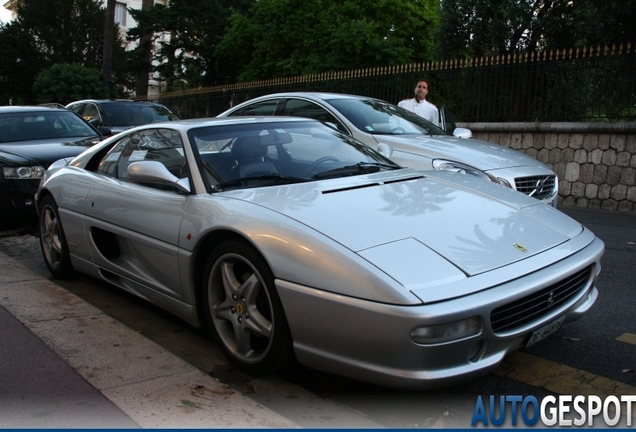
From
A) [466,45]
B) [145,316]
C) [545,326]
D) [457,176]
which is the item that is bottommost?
[145,316]

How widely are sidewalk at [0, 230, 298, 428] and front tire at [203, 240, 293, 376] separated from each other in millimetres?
223

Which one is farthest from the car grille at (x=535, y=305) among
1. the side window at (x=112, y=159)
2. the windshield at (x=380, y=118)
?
the windshield at (x=380, y=118)

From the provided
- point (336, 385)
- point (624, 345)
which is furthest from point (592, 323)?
point (336, 385)

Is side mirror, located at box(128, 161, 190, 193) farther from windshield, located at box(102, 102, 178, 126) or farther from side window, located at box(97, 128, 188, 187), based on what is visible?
windshield, located at box(102, 102, 178, 126)

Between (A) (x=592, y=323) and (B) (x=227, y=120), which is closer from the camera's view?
(A) (x=592, y=323)

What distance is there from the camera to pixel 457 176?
435 centimetres

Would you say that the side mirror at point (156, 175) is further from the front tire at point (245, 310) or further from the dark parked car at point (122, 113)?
the dark parked car at point (122, 113)

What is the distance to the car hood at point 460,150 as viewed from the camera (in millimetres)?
6488

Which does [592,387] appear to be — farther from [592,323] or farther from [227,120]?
[227,120]

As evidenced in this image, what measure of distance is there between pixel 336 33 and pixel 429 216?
900 inches

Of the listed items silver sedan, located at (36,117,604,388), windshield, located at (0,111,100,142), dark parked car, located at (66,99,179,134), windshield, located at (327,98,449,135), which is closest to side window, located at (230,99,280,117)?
windshield, located at (327,98,449,135)

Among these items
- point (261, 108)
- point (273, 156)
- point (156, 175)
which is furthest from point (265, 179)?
point (261, 108)

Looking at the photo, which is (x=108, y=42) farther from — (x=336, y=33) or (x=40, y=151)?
(x=40, y=151)

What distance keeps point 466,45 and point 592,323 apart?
557 inches
